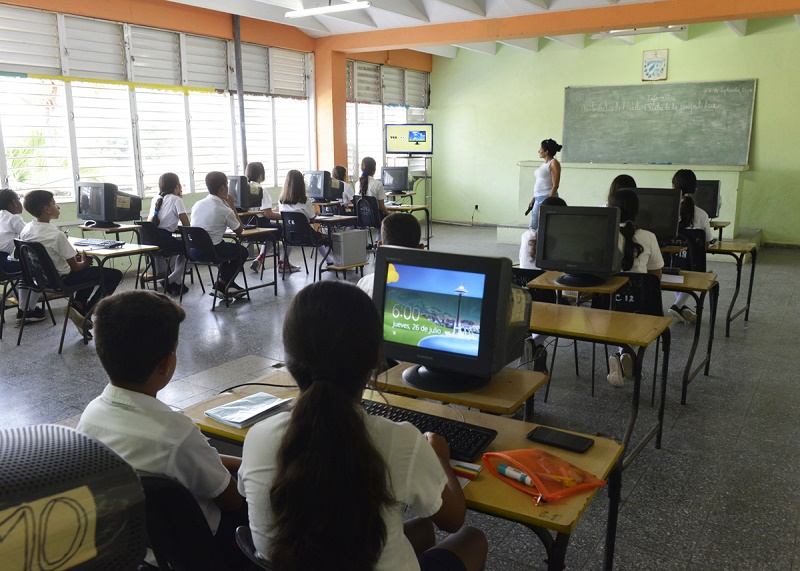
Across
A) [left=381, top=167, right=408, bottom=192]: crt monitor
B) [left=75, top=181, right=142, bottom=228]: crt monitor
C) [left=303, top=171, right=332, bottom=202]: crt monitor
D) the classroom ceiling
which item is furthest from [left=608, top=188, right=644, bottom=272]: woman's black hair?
[left=381, top=167, right=408, bottom=192]: crt monitor

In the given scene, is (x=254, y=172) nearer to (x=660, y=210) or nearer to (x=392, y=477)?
(x=660, y=210)

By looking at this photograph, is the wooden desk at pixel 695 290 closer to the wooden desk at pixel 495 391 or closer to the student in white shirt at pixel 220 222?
the wooden desk at pixel 495 391

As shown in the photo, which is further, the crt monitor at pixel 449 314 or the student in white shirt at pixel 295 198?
the student in white shirt at pixel 295 198

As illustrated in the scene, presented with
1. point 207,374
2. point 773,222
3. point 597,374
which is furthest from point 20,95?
point 773,222

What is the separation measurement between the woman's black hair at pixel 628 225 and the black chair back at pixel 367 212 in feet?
15.0

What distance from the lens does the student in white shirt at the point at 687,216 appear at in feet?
17.0

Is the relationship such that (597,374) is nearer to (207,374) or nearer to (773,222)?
(207,374)

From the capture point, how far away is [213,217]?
19.5ft

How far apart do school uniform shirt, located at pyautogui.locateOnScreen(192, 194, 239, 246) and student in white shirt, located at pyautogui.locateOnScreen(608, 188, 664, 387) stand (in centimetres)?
357

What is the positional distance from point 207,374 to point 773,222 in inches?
341

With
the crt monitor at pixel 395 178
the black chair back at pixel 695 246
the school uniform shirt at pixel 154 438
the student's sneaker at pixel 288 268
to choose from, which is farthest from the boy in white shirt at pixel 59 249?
the crt monitor at pixel 395 178

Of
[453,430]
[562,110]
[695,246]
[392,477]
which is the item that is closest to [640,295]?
[695,246]

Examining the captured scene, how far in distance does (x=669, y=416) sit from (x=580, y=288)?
2.74ft

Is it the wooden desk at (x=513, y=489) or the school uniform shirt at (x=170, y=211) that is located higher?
the school uniform shirt at (x=170, y=211)
